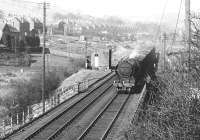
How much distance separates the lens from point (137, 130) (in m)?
13.9

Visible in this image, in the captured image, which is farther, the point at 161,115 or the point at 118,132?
the point at 118,132

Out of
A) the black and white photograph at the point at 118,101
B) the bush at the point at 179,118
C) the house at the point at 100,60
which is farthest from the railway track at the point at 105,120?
the house at the point at 100,60

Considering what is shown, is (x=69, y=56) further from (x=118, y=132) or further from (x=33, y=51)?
(x=118, y=132)

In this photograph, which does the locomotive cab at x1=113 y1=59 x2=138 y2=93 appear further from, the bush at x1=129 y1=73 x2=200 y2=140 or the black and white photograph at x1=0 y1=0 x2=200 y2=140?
the bush at x1=129 y1=73 x2=200 y2=140

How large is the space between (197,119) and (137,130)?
606 centimetres

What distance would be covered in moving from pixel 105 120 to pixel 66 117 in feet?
8.94

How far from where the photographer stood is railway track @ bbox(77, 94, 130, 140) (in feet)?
61.6

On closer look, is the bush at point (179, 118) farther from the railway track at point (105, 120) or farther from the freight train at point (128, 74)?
the freight train at point (128, 74)

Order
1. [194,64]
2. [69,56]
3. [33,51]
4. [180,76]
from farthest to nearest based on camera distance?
[33,51] < [69,56] < [180,76] < [194,64]

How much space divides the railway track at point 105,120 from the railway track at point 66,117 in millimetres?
1484

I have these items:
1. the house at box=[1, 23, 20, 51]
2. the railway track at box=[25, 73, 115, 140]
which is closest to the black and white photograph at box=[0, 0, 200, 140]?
the railway track at box=[25, 73, 115, 140]

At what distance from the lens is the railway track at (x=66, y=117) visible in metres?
18.9

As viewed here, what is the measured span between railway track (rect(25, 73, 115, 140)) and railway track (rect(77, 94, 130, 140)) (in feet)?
4.87

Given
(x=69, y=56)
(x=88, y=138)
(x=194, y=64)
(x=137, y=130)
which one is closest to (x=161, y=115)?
(x=194, y=64)
